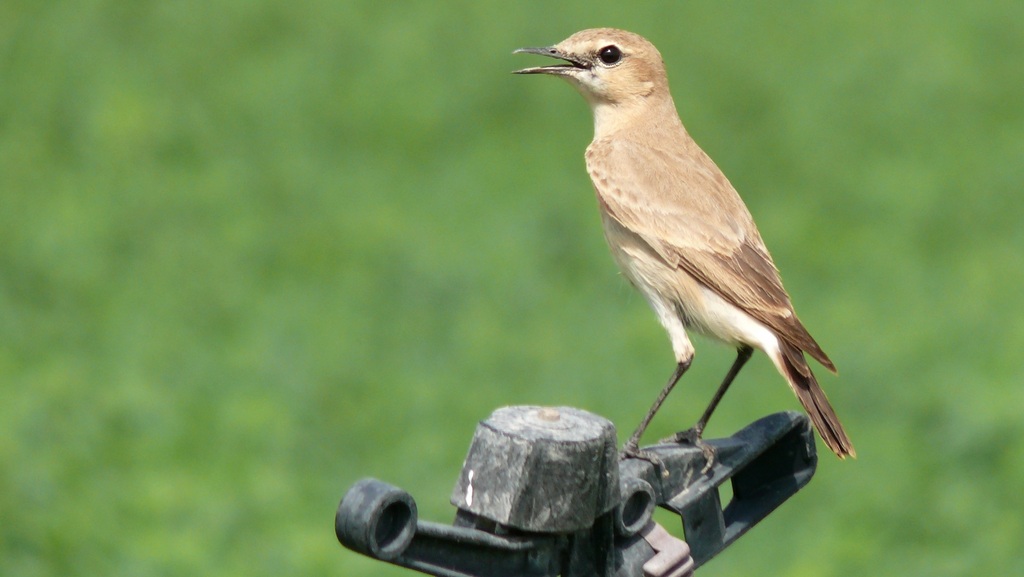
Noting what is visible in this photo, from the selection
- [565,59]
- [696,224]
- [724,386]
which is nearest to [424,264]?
[565,59]

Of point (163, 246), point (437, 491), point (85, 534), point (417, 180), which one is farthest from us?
point (417, 180)

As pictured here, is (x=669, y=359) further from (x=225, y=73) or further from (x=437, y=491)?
(x=225, y=73)

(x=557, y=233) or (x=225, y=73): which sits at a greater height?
(x=225, y=73)

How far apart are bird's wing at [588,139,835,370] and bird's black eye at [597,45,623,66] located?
0.66m

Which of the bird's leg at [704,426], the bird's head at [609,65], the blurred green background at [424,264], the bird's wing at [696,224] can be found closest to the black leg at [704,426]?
the bird's leg at [704,426]

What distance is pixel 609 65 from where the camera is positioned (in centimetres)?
617

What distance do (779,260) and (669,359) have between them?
1716 millimetres

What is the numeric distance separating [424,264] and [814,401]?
6106 millimetres

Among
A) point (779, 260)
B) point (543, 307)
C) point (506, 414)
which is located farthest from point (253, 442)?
point (506, 414)

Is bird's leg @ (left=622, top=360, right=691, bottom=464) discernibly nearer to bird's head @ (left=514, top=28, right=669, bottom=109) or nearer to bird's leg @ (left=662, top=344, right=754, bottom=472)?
bird's leg @ (left=662, top=344, right=754, bottom=472)

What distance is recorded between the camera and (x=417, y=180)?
12062 millimetres

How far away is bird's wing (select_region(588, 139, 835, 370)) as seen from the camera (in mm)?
5441

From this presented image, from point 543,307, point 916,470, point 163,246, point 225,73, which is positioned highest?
point 225,73

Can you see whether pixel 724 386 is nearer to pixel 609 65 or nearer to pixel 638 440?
pixel 638 440
